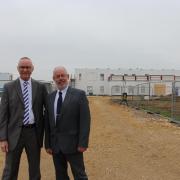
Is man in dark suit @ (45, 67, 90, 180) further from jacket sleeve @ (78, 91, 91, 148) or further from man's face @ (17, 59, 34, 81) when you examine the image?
man's face @ (17, 59, 34, 81)

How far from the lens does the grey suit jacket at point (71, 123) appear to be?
541 centimetres

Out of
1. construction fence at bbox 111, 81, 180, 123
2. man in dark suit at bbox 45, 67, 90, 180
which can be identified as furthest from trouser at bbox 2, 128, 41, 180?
construction fence at bbox 111, 81, 180, 123

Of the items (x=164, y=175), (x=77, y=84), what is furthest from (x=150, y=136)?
(x=77, y=84)

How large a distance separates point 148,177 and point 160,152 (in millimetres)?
2778

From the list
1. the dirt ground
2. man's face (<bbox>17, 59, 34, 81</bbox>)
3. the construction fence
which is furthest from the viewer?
the construction fence

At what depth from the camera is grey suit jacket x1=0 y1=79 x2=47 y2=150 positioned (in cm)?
554

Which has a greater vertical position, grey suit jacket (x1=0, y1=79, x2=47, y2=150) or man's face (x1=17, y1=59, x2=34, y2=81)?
man's face (x1=17, y1=59, x2=34, y2=81)

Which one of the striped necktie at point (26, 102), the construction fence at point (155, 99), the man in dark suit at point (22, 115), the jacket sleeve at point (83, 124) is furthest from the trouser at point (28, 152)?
the construction fence at point (155, 99)

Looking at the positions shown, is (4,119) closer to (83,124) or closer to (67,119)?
(67,119)

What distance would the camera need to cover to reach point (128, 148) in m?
11.0

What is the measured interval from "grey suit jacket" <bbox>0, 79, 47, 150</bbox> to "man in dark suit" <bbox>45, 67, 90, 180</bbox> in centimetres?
17

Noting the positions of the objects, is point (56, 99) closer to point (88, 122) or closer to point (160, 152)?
point (88, 122)

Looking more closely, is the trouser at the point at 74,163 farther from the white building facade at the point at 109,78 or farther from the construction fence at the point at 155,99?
the white building facade at the point at 109,78

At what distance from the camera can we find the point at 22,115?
5.53 metres
